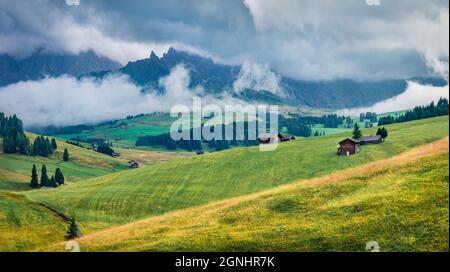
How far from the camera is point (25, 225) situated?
78875mm

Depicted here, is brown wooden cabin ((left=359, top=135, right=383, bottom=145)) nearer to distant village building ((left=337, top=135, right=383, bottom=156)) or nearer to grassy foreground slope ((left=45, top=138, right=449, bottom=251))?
distant village building ((left=337, top=135, right=383, bottom=156))

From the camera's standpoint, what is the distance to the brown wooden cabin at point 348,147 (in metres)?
108

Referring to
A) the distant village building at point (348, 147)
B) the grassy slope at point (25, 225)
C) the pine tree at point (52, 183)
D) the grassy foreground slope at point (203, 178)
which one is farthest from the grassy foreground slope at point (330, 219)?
the pine tree at point (52, 183)

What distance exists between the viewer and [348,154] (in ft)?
351

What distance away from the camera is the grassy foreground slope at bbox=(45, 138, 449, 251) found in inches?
1155

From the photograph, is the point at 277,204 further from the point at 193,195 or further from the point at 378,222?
the point at 193,195

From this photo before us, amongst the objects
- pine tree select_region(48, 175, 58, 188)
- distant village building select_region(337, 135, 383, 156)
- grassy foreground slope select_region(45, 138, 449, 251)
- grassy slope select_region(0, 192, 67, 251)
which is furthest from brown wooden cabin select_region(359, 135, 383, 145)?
pine tree select_region(48, 175, 58, 188)

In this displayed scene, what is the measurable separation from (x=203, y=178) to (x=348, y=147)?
30.0 meters

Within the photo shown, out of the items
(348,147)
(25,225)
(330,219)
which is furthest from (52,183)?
(330,219)

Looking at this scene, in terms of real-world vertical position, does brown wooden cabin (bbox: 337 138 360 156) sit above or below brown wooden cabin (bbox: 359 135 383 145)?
below

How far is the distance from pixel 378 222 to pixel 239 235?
878 centimetres

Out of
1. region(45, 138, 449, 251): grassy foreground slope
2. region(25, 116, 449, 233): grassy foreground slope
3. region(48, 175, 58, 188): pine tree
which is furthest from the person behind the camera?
region(48, 175, 58, 188): pine tree

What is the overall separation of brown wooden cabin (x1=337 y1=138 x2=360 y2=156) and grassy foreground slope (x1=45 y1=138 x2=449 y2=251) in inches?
2517
